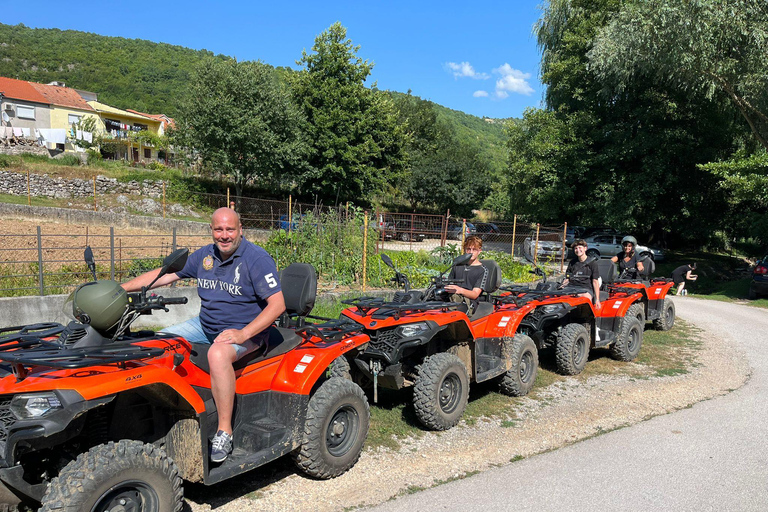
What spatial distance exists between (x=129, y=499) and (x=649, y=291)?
33.3 ft

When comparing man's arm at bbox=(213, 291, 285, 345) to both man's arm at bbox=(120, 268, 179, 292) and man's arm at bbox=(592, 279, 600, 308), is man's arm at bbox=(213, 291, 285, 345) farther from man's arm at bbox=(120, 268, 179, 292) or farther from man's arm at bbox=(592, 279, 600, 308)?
man's arm at bbox=(592, 279, 600, 308)

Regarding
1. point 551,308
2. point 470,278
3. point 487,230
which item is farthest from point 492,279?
point 487,230

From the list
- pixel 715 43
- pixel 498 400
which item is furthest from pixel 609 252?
pixel 498 400

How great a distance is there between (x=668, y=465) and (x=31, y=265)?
406 inches

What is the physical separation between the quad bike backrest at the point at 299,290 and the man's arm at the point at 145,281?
34.0 inches

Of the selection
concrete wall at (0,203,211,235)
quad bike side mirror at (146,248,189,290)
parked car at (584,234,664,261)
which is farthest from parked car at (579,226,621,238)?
quad bike side mirror at (146,248,189,290)

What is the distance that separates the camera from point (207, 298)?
12.8 ft

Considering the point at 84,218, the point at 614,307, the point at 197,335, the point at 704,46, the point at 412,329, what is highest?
the point at 704,46

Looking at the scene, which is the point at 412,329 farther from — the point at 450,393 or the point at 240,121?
the point at 240,121

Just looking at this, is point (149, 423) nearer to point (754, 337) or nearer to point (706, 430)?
point (706, 430)

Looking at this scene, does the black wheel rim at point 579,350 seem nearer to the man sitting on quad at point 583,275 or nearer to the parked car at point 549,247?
the man sitting on quad at point 583,275

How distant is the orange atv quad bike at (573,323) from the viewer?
7527 mm

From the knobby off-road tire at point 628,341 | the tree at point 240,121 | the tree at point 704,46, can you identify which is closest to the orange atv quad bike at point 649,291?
the knobby off-road tire at point 628,341

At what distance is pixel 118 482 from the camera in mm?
2965
